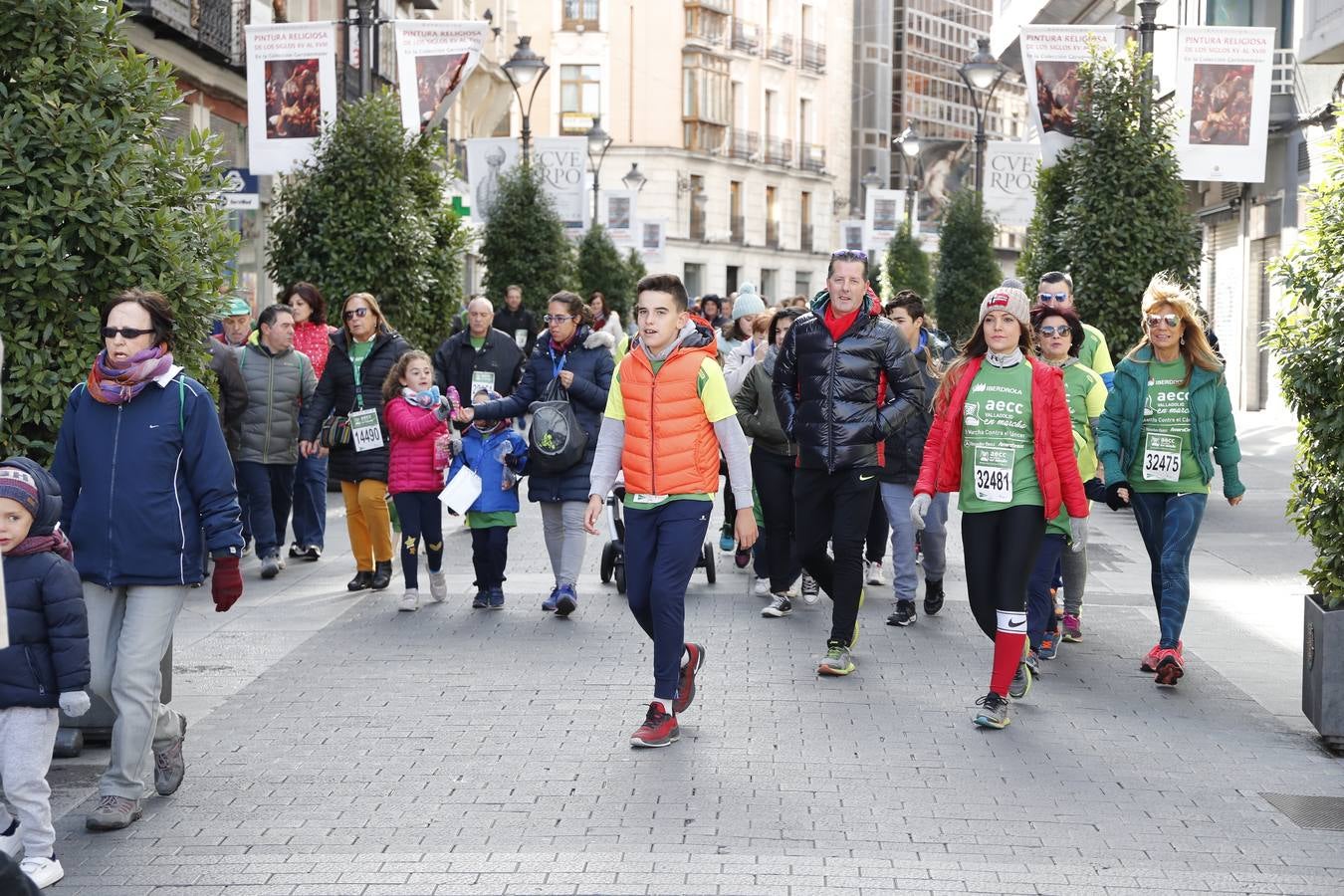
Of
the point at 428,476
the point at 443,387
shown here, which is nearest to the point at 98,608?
the point at 428,476

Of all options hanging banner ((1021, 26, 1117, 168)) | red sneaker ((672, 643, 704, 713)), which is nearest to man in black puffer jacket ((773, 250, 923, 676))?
red sneaker ((672, 643, 704, 713))

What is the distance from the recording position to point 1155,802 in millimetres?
6602

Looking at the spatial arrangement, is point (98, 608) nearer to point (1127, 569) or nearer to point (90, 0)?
point (90, 0)

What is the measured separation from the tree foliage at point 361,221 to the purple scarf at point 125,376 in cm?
1280

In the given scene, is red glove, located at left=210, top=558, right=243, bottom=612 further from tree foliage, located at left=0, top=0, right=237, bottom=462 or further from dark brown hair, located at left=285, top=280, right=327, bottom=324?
dark brown hair, located at left=285, top=280, right=327, bottom=324

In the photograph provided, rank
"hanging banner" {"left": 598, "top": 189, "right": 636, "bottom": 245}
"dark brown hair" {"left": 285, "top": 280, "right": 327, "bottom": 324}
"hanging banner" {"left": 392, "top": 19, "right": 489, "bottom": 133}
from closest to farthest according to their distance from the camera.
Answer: "dark brown hair" {"left": 285, "top": 280, "right": 327, "bottom": 324}
"hanging banner" {"left": 392, "top": 19, "right": 489, "bottom": 133}
"hanging banner" {"left": 598, "top": 189, "right": 636, "bottom": 245}

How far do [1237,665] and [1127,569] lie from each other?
3.87 meters

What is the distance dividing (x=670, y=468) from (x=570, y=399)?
3.62 meters

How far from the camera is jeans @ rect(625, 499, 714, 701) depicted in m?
7.64

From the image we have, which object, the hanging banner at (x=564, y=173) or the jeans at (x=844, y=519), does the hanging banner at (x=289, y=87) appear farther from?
the hanging banner at (x=564, y=173)

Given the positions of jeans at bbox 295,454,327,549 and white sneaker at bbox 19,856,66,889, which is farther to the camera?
jeans at bbox 295,454,327,549

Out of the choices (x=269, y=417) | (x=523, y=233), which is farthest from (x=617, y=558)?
(x=523, y=233)

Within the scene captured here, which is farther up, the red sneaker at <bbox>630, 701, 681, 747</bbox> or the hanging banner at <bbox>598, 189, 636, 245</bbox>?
the hanging banner at <bbox>598, 189, 636, 245</bbox>

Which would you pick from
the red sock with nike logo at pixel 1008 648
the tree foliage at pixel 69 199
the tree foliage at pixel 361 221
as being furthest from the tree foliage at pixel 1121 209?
the tree foliage at pixel 69 199
